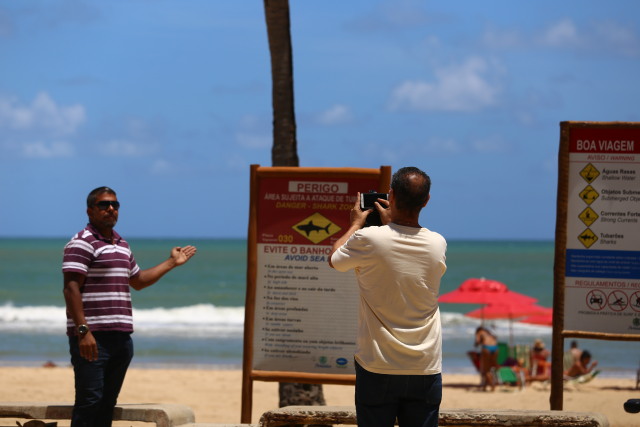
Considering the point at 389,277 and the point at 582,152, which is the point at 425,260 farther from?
the point at 582,152

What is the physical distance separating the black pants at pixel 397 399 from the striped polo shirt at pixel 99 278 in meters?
1.97

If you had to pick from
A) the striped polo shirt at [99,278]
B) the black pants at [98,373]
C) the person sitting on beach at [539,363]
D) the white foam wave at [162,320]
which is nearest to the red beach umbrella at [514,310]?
the person sitting on beach at [539,363]

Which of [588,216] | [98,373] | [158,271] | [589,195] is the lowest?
[98,373]

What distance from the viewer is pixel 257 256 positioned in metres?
6.43

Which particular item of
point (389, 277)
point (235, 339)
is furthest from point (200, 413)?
point (235, 339)

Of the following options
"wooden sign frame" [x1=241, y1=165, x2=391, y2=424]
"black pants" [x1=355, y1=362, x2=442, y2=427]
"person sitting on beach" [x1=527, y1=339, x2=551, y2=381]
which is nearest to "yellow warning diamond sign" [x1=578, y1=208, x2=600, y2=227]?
"wooden sign frame" [x1=241, y1=165, x2=391, y2=424]

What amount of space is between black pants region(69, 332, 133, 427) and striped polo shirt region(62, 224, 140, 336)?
78 millimetres

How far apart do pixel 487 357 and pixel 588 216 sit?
10.9 m

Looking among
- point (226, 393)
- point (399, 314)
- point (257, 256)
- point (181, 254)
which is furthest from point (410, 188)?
point (226, 393)

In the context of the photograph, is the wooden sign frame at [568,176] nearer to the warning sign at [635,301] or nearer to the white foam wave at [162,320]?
the warning sign at [635,301]

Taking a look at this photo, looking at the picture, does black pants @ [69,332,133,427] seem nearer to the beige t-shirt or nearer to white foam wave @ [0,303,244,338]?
the beige t-shirt

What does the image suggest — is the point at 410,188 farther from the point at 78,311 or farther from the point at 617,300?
the point at 617,300

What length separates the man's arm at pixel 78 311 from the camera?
5.28 meters

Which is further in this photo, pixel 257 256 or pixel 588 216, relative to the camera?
pixel 257 256
